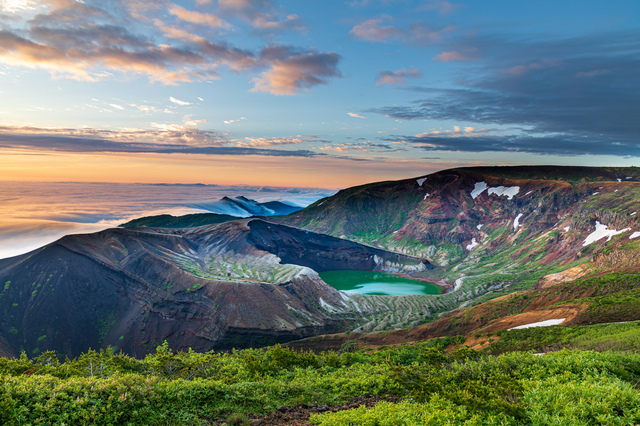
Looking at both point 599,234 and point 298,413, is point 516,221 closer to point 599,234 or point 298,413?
point 599,234

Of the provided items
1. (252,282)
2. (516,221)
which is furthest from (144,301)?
(516,221)

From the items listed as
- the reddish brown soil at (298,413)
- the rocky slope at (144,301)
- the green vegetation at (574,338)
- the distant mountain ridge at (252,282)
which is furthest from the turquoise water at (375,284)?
the reddish brown soil at (298,413)

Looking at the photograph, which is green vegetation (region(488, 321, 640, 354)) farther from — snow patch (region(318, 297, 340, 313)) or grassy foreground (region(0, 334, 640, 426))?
snow patch (region(318, 297, 340, 313))

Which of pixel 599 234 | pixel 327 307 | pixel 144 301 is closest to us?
pixel 144 301

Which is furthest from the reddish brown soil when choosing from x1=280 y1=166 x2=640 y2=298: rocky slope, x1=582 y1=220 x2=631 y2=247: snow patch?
x1=582 y1=220 x2=631 y2=247: snow patch

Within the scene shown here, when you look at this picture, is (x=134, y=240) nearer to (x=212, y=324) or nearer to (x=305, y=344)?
(x=212, y=324)

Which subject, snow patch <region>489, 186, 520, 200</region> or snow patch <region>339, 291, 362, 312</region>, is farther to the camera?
snow patch <region>489, 186, 520, 200</region>
